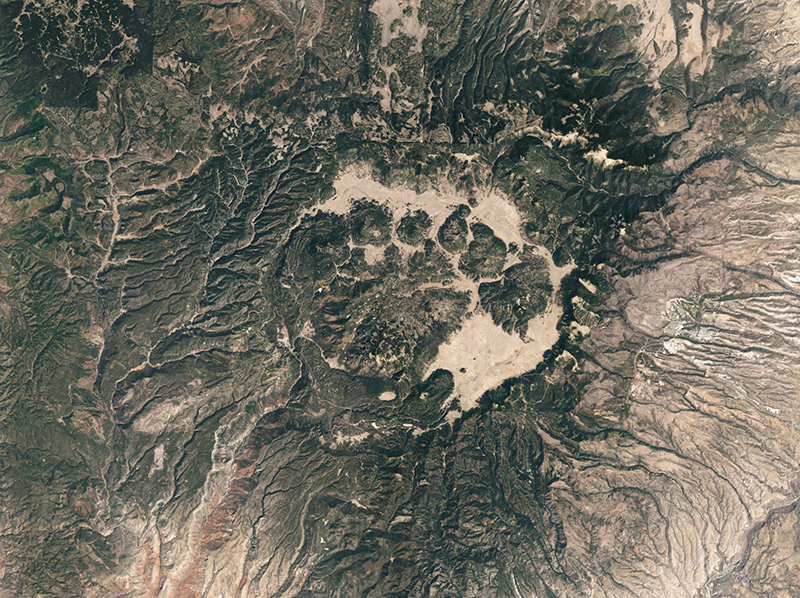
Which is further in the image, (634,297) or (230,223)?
(230,223)

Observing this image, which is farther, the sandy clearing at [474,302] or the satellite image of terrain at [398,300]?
the sandy clearing at [474,302]

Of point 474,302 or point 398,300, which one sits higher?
point 474,302

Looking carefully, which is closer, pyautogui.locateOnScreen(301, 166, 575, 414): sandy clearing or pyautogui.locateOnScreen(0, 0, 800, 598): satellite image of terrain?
pyautogui.locateOnScreen(0, 0, 800, 598): satellite image of terrain

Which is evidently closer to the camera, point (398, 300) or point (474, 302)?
point (398, 300)

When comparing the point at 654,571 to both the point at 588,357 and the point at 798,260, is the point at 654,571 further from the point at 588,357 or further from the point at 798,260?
the point at 798,260

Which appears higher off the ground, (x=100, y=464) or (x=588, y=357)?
(x=588, y=357)

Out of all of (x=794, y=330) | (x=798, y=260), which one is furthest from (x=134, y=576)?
(x=798, y=260)

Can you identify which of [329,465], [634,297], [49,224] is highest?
[634,297]
